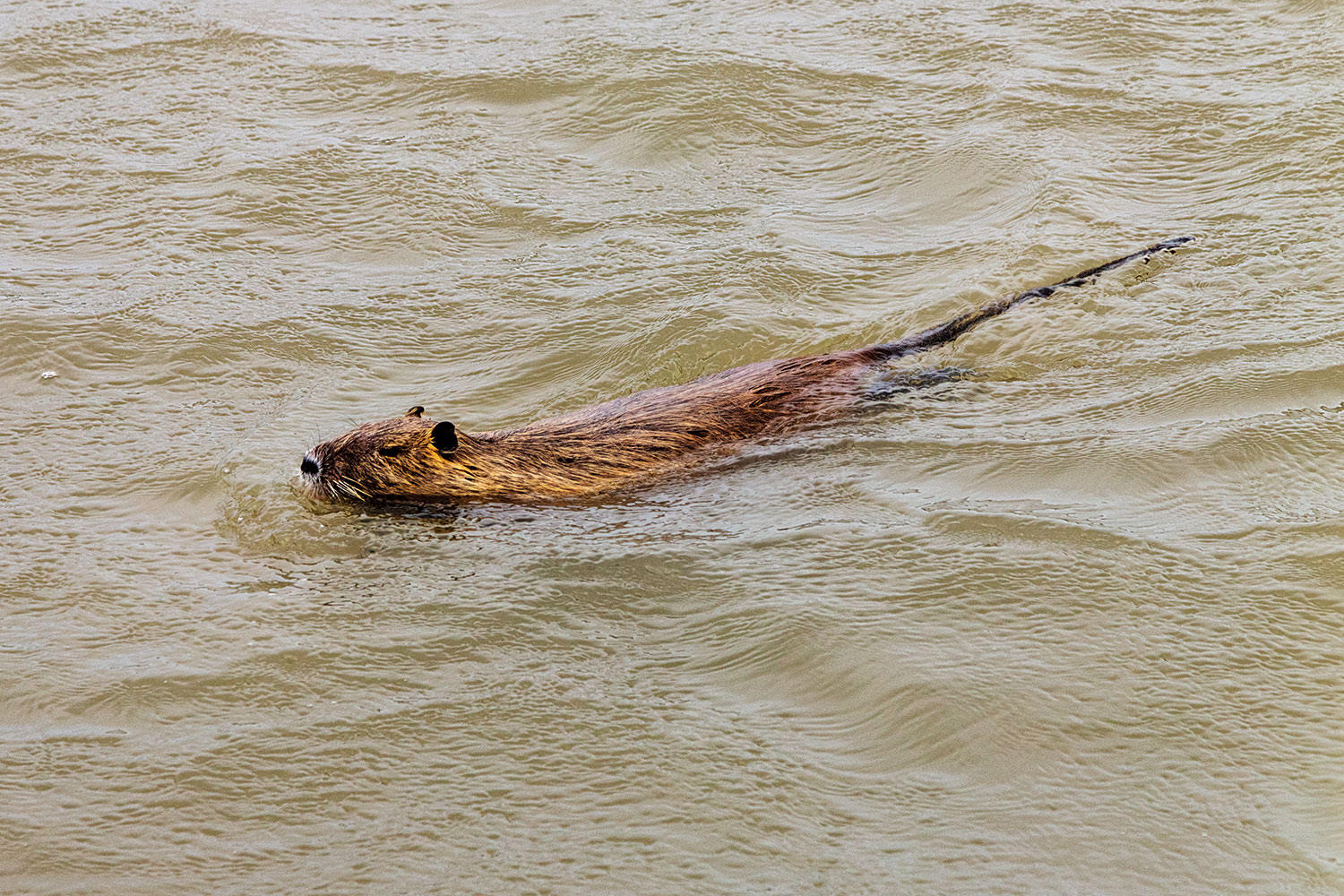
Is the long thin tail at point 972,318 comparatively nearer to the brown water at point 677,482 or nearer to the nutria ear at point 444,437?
the brown water at point 677,482

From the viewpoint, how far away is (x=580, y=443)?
14.6 feet

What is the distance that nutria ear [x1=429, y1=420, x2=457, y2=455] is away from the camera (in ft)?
13.9

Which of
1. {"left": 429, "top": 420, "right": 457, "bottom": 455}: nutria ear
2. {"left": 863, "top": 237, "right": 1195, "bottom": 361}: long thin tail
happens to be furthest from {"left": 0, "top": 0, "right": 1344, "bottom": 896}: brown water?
{"left": 429, "top": 420, "right": 457, "bottom": 455}: nutria ear

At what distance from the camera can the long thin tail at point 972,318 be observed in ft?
16.3

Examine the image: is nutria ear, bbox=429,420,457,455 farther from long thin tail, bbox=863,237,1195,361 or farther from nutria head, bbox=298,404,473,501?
long thin tail, bbox=863,237,1195,361

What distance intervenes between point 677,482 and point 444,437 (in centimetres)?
71

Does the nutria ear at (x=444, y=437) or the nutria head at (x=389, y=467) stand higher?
the nutria ear at (x=444, y=437)

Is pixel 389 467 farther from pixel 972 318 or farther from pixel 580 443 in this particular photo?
pixel 972 318

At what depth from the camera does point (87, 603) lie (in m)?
3.93

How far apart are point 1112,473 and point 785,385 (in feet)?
3.42

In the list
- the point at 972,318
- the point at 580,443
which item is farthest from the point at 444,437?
the point at 972,318

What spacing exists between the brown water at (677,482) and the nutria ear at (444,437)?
214 millimetres

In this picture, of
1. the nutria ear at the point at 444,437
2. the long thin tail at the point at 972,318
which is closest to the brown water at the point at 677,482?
the long thin tail at the point at 972,318

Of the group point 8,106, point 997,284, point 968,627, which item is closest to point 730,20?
point 997,284
